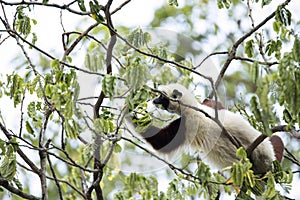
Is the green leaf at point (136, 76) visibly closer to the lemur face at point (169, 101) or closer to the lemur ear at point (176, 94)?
the lemur face at point (169, 101)

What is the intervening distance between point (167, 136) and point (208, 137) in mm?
419

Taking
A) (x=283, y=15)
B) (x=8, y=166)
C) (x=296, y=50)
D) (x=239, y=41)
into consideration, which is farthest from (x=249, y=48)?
(x=8, y=166)

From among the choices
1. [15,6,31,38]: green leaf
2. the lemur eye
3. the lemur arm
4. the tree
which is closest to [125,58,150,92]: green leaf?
the tree

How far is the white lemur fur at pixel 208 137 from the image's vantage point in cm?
463

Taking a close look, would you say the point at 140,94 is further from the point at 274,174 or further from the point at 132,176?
the point at 132,176

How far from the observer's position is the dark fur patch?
473 cm

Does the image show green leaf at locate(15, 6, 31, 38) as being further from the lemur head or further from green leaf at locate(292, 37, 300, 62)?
green leaf at locate(292, 37, 300, 62)

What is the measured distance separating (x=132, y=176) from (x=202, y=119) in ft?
2.73

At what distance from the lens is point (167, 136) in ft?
16.0

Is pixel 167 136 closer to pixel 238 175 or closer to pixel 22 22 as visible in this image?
pixel 22 22

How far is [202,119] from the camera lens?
465cm

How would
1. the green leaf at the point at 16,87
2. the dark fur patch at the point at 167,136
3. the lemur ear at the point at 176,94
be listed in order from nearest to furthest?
the green leaf at the point at 16,87 → the lemur ear at the point at 176,94 → the dark fur patch at the point at 167,136

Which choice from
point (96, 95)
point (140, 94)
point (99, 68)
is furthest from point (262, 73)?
point (96, 95)

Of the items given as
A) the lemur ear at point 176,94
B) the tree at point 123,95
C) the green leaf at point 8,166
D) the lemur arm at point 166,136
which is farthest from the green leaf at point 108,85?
the lemur arm at point 166,136
